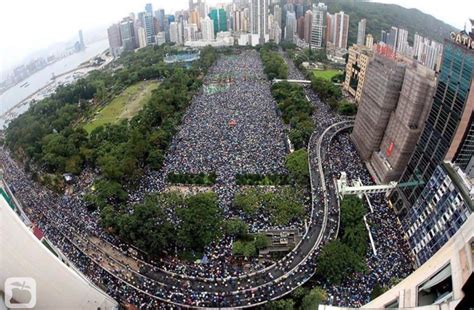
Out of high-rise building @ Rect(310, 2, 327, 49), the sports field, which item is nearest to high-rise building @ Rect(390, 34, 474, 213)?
the sports field

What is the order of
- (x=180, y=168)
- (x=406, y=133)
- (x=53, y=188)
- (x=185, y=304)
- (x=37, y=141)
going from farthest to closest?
(x=37, y=141), (x=180, y=168), (x=53, y=188), (x=406, y=133), (x=185, y=304)

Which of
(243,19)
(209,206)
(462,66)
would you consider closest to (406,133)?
(462,66)

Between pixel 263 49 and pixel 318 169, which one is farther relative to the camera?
pixel 263 49

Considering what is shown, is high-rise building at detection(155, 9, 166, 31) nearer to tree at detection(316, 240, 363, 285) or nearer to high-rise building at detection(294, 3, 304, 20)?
high-rise building at detection(294, 3, 304, 20)

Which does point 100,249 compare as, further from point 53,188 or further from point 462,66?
point 462,66

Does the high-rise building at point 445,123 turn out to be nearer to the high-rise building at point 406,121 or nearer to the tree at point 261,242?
the high-rise building at point 406,121

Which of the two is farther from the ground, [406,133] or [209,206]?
[406,133]
